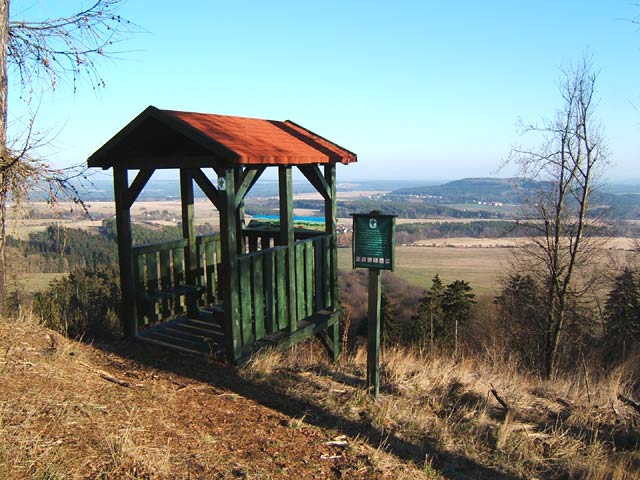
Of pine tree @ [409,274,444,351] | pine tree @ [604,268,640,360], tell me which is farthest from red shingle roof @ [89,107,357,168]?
pine tree @ [409,274,444,351]

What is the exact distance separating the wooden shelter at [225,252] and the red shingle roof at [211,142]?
0.01 m

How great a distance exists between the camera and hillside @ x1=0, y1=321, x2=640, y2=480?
10.5 feet

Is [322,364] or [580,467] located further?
[322,364]

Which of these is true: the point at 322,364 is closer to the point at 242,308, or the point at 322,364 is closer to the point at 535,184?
the point at 242,308

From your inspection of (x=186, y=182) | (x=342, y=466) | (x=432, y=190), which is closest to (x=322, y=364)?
(x=342, y=466)

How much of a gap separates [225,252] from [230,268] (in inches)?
6.8

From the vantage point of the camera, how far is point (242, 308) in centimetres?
527

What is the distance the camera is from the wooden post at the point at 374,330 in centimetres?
464

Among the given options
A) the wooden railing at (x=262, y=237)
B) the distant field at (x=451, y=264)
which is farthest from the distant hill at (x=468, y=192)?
the wooden railing at (x=262, y=237)

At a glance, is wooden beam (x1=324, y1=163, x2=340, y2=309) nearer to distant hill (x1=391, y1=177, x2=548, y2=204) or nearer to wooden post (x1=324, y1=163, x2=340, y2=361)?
wooden post (x1=324, y1=163, x2=340, y2=361)

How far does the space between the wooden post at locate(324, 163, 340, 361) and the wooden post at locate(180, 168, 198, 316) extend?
5.99 feet

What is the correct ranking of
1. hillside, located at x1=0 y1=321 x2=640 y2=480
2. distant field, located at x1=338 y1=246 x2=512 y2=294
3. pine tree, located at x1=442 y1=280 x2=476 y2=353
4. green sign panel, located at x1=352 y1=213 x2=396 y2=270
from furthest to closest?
distant field, located at x1=338 y1=246 x2=512 y2=294 → pine tree, located at x1=442 y1=280 x2=476 y2=353 → green sign panel, located at x1=352 y1=213 x2=396 y2=270 → hillside, located at x1=0 y1=321 x2=640 y2=480

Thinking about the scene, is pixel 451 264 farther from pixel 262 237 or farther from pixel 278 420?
pixel 278 420

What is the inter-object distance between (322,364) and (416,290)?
1443 inches
